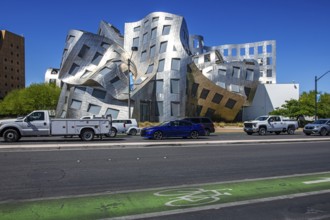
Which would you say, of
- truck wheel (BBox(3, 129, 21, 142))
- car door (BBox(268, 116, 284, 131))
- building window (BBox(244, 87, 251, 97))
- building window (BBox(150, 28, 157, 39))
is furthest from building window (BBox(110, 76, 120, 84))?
truck wheel (BBox(3, 129, 21, 142))

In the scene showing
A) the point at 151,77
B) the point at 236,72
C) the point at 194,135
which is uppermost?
the point at 236,72

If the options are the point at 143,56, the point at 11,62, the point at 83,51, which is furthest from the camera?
the point at 11,62

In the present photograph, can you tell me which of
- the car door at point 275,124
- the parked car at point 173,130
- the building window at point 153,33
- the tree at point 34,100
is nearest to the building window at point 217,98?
the building window at point 153,33

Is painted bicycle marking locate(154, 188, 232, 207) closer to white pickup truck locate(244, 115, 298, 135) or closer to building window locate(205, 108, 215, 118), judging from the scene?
white pickup truck locate(244, 115, 298, 135)

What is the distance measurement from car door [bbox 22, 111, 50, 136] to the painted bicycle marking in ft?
50.9

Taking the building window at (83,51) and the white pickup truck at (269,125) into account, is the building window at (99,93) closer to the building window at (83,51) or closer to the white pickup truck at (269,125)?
the building window at (83,51)

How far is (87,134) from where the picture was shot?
23062 mm

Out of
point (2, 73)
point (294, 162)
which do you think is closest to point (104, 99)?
point (294, 162)

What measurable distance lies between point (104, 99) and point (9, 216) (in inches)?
1877

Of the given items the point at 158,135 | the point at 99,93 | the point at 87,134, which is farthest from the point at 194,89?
the point at 87,134

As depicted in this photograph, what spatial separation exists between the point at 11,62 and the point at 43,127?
120458mm

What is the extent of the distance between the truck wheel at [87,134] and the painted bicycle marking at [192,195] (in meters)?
15.7

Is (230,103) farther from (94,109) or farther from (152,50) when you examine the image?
(94,109)

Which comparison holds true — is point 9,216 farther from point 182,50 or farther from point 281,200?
point 182,50
